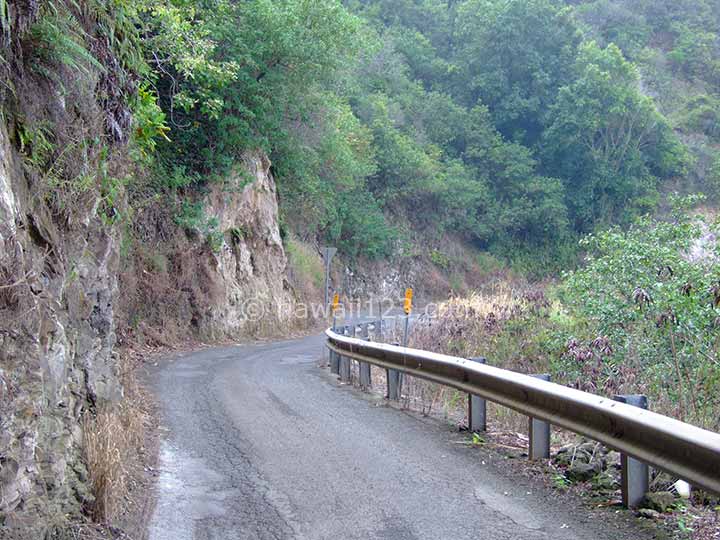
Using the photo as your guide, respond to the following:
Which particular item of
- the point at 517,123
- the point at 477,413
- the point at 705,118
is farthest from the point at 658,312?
the point at 705,118

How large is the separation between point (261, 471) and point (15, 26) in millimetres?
4004

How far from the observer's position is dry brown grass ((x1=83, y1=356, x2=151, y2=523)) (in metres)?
5.00

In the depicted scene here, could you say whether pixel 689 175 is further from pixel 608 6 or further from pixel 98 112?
pixel 98 112

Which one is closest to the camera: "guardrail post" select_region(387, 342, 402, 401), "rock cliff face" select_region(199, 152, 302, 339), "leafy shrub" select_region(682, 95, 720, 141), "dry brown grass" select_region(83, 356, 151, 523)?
"dry brown grass" select_region(83, 356, 151, 523)

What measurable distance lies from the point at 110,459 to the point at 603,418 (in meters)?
3.45

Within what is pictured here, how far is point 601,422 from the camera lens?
212 inches

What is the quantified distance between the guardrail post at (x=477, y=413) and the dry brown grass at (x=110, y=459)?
3288 mm

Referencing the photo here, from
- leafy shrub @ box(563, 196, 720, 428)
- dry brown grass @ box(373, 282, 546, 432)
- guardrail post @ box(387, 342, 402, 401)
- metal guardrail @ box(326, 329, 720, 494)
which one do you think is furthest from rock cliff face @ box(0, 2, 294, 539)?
leafy shrub @ box(563, 196, 720, 428)

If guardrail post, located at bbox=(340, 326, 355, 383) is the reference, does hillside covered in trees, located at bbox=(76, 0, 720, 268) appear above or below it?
above

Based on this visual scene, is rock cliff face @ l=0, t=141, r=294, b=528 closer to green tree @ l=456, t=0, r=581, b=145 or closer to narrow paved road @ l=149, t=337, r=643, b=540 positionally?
narrow paved road @ l=149, t=337, r=643, b=540

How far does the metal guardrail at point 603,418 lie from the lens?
14.2 feet

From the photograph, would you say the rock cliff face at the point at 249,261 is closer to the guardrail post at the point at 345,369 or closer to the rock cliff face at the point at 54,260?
the guardrail post at the point at 345,369

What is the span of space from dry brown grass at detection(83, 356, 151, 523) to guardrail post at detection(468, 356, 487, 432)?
3.29 m

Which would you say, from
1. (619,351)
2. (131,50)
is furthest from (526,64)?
(131,50)
